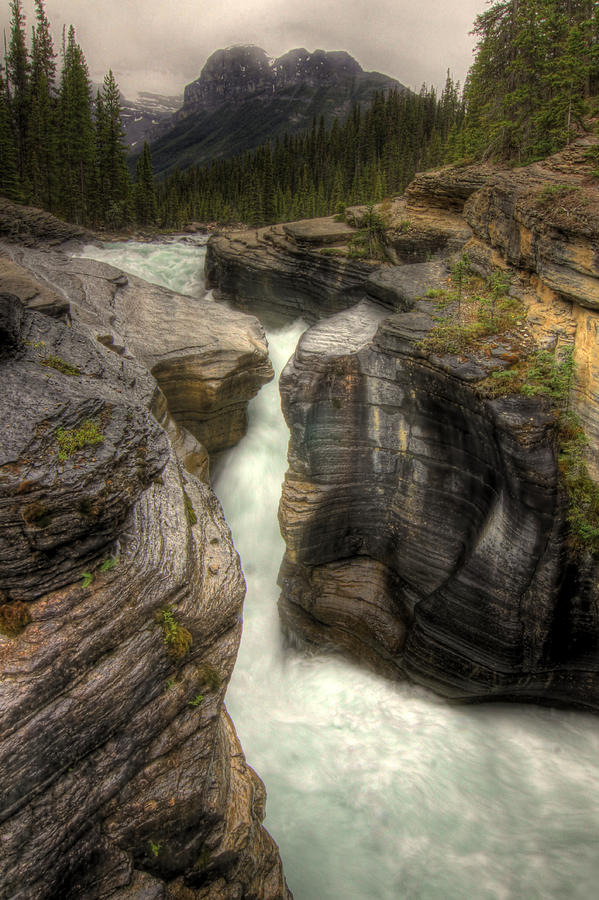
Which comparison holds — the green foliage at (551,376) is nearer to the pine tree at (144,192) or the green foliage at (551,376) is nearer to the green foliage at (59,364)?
the green foliage at (59,364)

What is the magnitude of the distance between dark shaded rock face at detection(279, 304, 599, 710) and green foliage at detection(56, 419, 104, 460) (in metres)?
7.06

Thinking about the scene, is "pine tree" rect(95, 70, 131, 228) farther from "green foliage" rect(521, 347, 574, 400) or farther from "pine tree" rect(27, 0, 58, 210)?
"green foliage" rect(521, 347, 574, 400)

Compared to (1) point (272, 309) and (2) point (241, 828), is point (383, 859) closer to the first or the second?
(2) point (241, 828)

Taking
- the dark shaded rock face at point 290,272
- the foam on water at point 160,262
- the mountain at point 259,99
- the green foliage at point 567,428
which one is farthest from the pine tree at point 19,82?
the mountain at point 259,99

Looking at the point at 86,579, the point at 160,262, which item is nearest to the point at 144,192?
the point at 160,262

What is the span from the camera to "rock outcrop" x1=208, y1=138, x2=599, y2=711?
9.21 meters

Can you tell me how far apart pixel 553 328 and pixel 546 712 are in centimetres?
839

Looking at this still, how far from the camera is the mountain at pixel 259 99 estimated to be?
14520 cm

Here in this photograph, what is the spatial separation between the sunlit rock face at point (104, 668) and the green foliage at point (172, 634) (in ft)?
0.06

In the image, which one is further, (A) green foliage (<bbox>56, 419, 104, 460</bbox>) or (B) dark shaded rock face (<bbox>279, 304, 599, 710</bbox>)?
(B) dark shaded rock face (<bbox>279, 304, 599, 710</bbox>)

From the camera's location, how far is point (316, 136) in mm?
71750

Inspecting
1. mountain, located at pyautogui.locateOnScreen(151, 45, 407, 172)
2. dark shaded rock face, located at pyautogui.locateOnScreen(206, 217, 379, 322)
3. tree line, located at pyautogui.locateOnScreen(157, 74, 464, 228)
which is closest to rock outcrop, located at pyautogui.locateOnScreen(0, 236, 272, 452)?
dark shaded rock face, located at pyautogui.locateOnScreen(206, 217, 379, 322)

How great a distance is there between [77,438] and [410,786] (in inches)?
372

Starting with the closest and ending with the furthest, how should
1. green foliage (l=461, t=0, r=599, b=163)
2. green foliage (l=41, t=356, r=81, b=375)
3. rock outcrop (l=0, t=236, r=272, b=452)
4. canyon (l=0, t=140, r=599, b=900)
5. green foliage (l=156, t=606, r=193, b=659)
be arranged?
canyon (l=0, t=140, r=599, b=900)
green foliage (l=156, t=606, r=193, b=659)
green foliage (l=41, t=356, r=81, b=375)
rock outcrop (l=0, t=236, r=272, b=452)
green foliage (l=461, t=0, r=599, b=163)
